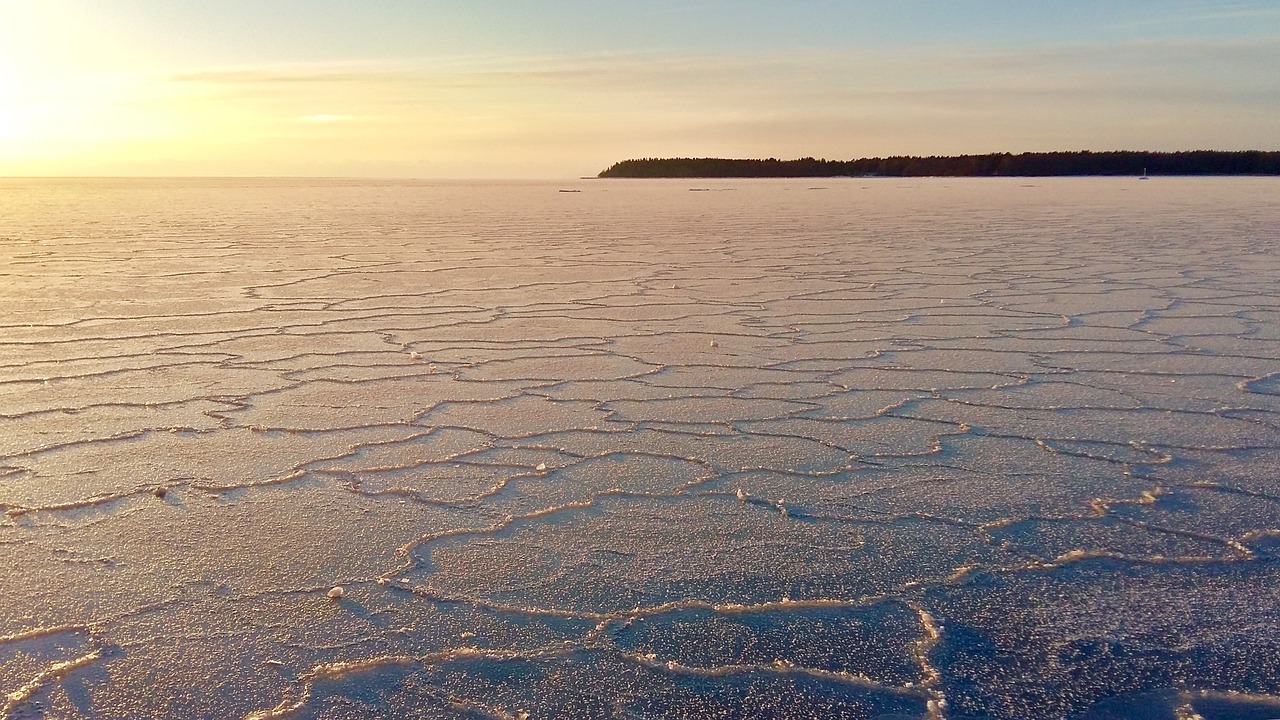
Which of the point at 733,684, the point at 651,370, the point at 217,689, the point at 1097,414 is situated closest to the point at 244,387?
the point at 651,370

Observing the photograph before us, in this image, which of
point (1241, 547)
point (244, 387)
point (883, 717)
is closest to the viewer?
point (883, 717)

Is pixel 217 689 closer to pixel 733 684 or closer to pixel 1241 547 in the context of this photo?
pixel 733 684

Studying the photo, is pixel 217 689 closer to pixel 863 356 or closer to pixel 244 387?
pixel 244 387

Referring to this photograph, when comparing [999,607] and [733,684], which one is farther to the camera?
[999,607]

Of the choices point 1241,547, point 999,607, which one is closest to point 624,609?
point 999,607

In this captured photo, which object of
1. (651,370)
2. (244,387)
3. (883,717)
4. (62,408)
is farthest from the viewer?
(651,370)

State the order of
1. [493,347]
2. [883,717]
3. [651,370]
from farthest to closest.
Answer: [493,347]
[651,370]
[883,717]
